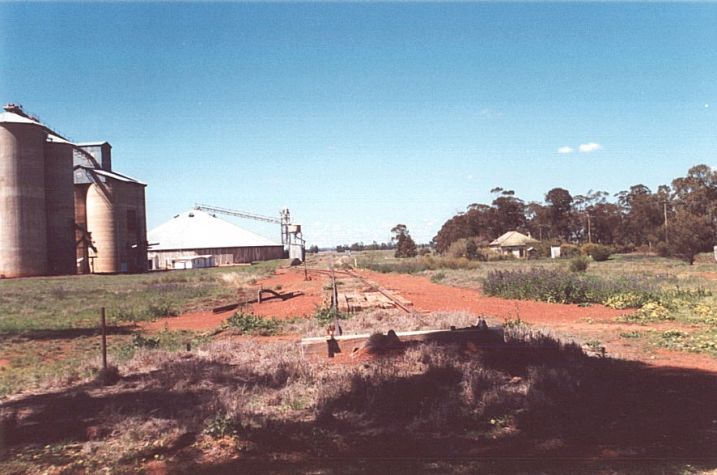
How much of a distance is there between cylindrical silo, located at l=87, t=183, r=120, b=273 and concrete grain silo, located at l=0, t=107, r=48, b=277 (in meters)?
6.37

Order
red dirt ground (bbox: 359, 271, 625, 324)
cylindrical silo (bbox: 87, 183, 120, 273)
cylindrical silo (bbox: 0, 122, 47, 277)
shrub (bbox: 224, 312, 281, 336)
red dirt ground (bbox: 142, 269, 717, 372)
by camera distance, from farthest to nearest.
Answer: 1. cylindrical silo (bbox: 87, 183, 120, 273)
2. cylindrical silo (bbox: 0, 122, 47, 277)
3. red dirt ground (bbox: 359, 271, 625, 324)
4. shrub (bbox: 224, 312, 281, 336)
5. red dirt ground (bbox: 142, 269, 717, 372)

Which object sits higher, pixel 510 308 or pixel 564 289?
pixel 564 289

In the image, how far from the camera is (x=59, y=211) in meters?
47.1

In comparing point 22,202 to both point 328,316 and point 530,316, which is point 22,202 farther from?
point 530,316

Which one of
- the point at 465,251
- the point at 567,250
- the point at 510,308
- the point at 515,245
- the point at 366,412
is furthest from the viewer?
the point at 515,245

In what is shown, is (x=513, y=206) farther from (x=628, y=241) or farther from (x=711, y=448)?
(x=711, y=448)

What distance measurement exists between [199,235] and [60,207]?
3445 cm

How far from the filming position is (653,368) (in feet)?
25.4

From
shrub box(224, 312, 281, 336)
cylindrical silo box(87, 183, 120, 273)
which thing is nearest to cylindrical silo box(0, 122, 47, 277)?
cylindrical silo box(87, 183, 120, 273)

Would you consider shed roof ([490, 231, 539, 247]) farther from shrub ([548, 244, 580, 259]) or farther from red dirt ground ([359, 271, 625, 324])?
red dirt ground ([359, 271, 625, 324])

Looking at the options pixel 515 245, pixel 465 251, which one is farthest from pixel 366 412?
pixel 515 245

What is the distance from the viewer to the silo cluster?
43.7m

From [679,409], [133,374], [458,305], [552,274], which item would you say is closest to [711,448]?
[679,409]

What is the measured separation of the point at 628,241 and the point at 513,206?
1955cm
